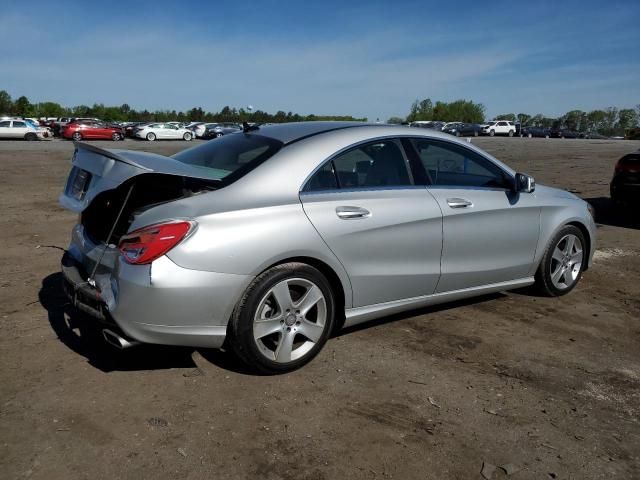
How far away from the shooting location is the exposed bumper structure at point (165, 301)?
3.13 m

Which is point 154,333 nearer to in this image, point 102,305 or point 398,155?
point 102,305

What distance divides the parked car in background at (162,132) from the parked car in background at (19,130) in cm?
770

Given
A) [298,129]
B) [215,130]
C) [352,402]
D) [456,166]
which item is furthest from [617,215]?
[215,130]

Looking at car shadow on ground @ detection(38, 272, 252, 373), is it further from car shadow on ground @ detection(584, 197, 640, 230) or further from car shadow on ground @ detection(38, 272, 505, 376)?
car shadow on ground @ detection(584, 197, 640, 230)

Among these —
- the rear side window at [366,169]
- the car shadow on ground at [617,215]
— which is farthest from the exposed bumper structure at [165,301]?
the car shadow on ground at [617,215]

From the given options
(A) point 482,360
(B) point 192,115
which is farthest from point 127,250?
(B) point 192,115

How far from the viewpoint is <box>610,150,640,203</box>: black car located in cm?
881

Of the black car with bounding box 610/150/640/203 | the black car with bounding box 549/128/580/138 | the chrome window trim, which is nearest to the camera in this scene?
the chrome window trim

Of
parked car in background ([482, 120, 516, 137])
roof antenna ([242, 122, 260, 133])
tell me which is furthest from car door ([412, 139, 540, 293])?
parked car in background ([482, 120, 516, 137])

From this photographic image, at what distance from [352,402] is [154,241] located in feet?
4.70

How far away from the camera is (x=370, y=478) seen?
2633 mm

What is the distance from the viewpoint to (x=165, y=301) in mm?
3146

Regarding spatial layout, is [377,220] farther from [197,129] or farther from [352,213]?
[197,129]

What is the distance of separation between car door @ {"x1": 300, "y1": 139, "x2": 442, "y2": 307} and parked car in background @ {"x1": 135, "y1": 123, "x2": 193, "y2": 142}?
139 feet
